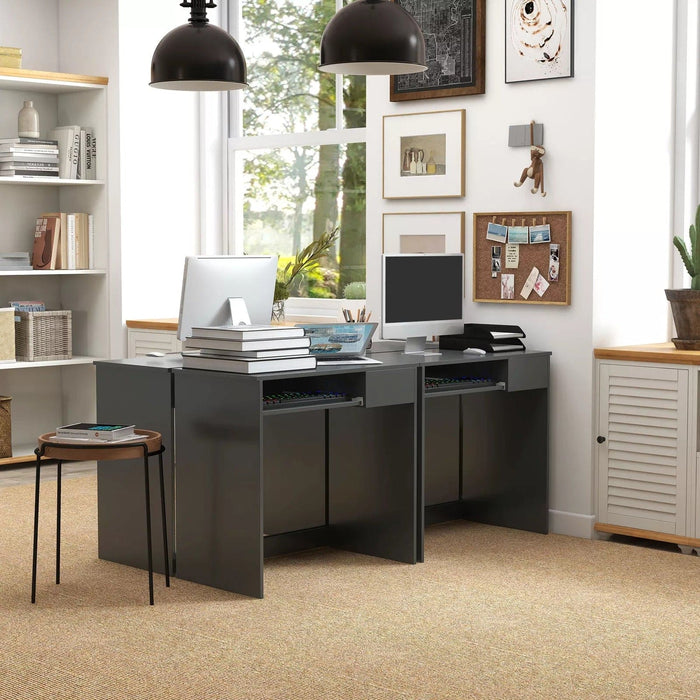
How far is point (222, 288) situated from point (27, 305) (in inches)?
102

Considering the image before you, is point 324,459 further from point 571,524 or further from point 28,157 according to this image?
point 28,157

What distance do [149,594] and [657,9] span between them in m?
3.37

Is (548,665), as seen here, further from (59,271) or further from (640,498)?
(59,271)

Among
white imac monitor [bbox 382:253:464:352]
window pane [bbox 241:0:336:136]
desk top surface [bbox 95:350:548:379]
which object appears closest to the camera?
desk top surface [bbox 95:350:548:379]

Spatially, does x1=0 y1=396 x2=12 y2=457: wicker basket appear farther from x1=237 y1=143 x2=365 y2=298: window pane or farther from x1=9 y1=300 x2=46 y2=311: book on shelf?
x1=237 y1=143 x2=365 y2=298: window pane

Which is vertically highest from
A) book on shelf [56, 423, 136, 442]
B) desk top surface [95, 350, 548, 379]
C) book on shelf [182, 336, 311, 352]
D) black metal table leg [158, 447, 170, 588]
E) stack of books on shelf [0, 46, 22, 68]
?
stack of books on shelf [0, 46, 22, 68]

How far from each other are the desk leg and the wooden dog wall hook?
124 cm

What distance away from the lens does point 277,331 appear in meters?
4.24

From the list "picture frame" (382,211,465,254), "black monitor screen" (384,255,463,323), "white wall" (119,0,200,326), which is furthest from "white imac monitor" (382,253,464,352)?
"white wall" (119,0,200,326)

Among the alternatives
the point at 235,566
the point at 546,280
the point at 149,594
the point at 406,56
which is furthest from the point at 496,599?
the point at 406,56

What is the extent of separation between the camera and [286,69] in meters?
6.80

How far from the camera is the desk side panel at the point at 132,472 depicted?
4.44 m

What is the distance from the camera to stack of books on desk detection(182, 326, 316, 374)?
4.14 metres

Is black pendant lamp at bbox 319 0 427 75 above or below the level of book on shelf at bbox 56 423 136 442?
above
